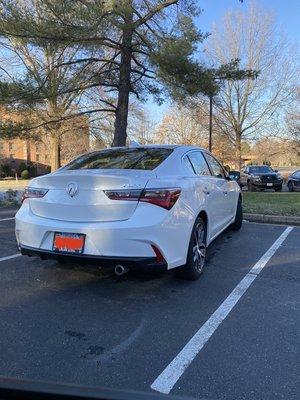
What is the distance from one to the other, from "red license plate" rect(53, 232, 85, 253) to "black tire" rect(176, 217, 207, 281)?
120 centimetres

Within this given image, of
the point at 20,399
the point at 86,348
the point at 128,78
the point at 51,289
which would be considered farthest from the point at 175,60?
the point at 20,399

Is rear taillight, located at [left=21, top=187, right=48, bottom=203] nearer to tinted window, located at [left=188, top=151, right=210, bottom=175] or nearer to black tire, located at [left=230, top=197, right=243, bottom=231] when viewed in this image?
tinted window, located at [left=188, top=151, right=210, bottom=175]

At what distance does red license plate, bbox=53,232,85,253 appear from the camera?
13.6ft

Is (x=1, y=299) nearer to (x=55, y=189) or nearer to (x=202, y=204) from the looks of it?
(x=55, y=189)

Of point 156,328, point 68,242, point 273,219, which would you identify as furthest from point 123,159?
point 273,219

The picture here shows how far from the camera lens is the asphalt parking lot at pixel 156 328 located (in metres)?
2.89

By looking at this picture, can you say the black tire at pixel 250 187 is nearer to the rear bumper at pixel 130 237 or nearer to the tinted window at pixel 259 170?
the tinted window at pixel 259 170

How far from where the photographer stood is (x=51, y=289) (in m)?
4.64

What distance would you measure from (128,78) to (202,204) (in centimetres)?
1229

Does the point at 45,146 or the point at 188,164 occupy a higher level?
the point at 45,146

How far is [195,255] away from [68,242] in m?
1.48

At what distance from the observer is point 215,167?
6484 millimetres

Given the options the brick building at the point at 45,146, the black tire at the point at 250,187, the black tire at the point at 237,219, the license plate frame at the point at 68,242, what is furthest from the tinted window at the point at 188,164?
the black tire at the point at 250,187

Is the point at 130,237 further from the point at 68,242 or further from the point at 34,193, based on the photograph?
the point at 34,193
